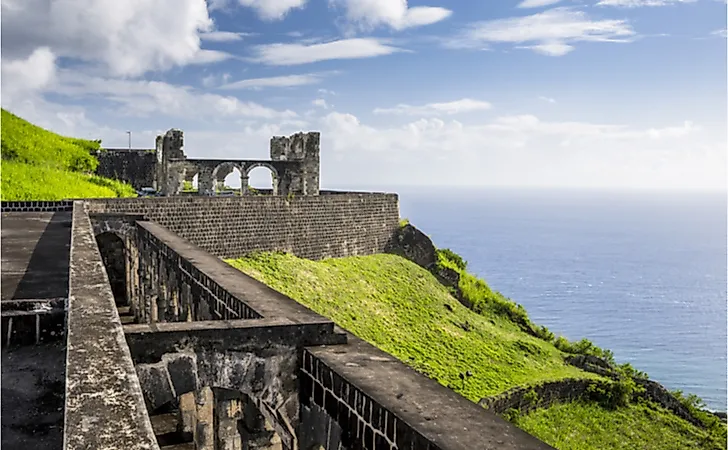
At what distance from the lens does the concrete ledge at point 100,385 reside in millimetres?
2910

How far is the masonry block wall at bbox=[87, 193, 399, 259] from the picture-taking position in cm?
1953

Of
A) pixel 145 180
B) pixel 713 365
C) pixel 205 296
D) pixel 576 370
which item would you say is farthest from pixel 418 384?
pixel 713 365

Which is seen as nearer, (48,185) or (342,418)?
(342,418)

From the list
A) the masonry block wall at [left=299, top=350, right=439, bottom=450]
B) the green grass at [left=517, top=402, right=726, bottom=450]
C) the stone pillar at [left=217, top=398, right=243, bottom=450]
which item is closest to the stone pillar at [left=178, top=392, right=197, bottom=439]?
the stone pillar at [left=217, top=398, right=243, bottom=450]

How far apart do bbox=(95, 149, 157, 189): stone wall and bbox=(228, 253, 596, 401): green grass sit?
39.2ft

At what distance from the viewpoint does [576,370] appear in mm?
23234

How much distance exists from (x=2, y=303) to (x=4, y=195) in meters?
17.5

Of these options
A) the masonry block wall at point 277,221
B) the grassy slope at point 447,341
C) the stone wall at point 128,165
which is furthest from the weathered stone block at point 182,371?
the stone wall at point 128,165

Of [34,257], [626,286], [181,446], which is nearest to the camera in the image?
[181,446]

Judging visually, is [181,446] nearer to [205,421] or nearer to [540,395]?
[205,421]

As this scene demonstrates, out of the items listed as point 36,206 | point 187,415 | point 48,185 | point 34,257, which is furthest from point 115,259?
point 187,415

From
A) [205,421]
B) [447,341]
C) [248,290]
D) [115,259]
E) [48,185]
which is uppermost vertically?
[48,185]

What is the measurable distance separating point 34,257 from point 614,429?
16.1 meters

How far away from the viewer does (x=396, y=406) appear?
4.59 m
